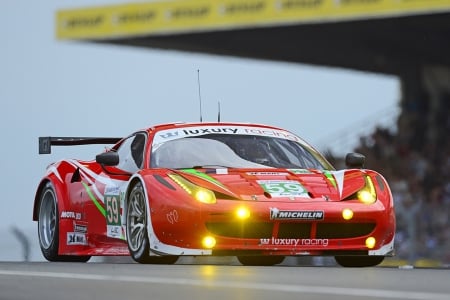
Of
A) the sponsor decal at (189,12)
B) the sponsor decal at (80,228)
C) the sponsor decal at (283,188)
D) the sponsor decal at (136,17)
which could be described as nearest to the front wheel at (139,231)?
the sponsor decal at (283,188)

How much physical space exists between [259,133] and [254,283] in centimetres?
437

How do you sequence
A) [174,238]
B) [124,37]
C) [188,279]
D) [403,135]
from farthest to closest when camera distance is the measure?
[124,37]
[403,135]
[174,238]
[188,279]

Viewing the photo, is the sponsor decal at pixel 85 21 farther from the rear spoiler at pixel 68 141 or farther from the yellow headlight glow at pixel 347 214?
the yellow headlight glow at pixel 347 214

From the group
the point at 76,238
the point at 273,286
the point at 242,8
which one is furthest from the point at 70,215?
the point at 242,8

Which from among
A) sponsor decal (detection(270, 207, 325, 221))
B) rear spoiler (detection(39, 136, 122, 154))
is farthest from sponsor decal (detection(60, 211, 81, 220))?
sponsor decal (detection(270, 207, 325, 221))

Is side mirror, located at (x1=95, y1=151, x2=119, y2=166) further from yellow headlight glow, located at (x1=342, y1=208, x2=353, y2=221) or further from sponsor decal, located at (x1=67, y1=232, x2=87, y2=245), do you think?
yellow headlight glow, located at (x1=342, y1=208, x2=353, y2=221)

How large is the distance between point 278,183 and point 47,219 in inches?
131

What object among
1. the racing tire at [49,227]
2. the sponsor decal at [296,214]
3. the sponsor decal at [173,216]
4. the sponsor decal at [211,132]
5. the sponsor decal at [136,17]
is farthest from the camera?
the sponsor decal at [136,17]

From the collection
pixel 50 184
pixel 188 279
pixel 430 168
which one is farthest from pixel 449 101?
pixel 188 279

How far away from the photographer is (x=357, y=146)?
29578 millimetres

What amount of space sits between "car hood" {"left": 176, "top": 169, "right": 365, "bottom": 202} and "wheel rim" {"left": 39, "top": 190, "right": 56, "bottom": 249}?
8.39ft

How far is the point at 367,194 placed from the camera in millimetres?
9609

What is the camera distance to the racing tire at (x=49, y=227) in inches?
460

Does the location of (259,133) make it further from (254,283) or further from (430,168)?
(430,168)
